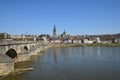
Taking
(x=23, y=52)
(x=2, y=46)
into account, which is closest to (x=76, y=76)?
(x=2, y=46)

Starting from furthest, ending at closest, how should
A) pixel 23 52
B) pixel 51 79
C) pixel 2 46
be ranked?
pixel 23 52, pixel 2 46, pixel 51 79

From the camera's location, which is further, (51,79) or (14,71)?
(14,71)

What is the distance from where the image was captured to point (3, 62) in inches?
1060

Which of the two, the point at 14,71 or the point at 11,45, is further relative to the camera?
the point at 11,45

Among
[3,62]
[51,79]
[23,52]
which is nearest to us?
[51,79]

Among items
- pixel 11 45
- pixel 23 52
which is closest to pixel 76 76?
pixel 11 45

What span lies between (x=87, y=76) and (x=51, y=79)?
4670mm

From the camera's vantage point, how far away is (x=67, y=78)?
83.3ft

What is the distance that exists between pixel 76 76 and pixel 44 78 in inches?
159

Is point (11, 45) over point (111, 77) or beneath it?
over

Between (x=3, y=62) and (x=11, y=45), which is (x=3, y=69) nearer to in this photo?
(x=3, y=62)

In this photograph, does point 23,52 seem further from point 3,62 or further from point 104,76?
point 104,76

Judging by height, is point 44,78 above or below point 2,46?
below

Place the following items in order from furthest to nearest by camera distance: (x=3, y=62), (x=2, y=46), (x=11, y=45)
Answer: (x=11, y=45)
(x=2, y=46)
(x=3, y=62)
